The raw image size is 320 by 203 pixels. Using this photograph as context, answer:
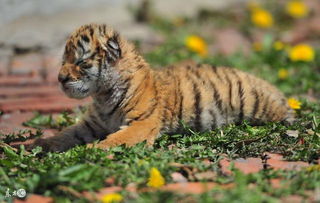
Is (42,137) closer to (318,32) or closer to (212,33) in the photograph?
(212,33)

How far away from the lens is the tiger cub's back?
477cm

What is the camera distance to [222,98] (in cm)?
489

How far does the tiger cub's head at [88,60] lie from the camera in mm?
4527

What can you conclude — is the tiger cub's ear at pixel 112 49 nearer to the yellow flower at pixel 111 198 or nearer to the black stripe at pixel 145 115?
the black stripe at pixel 145 115

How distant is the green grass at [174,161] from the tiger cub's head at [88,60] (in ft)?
1.77

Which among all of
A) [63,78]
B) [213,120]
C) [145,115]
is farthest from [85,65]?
[213,120]

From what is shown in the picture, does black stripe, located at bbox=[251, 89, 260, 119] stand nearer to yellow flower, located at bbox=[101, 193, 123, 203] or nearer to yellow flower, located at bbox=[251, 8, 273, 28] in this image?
yellow flower, located at bbox=[101, 193, 123, 203]

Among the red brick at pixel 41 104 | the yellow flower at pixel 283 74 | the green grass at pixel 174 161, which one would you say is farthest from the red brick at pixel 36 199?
the yellow flower at pixel 283 74

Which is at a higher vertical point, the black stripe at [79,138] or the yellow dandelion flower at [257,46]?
the yellow dandelion flower at [257,46]

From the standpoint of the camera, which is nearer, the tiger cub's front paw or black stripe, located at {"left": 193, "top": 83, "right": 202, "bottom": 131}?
the tiger cub's front paw

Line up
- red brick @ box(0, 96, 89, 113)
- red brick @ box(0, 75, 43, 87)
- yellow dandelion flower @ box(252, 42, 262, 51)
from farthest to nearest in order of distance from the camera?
yellow dandelion flower @ box(252, 42, 262, 51), red brick @ box(0, 75, 43, 87), red brick @ box(0, 96, 89, 113)

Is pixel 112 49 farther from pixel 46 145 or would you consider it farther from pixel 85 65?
pixel 46 145

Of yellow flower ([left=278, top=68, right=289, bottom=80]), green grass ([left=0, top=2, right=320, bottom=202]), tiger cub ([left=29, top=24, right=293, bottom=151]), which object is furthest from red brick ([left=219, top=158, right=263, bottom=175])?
yellow flower ([left=278, top=68, right=289, bottom=80])

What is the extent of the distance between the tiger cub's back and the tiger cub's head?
0.59 metres
